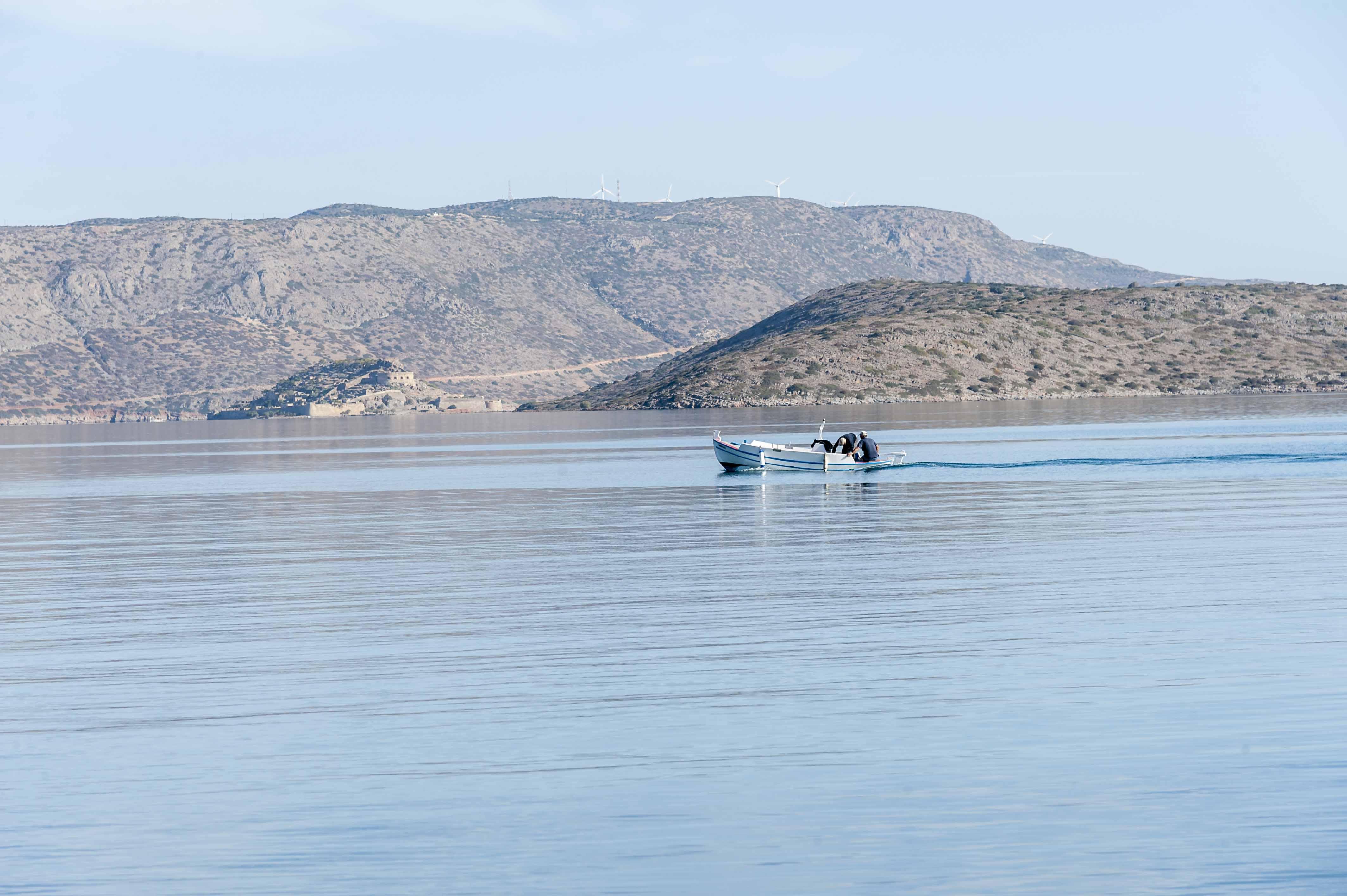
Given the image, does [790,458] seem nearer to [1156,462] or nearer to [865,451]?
[865,451]

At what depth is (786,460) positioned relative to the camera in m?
80.4

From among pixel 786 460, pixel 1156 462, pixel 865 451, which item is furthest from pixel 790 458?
pixel 1156 462

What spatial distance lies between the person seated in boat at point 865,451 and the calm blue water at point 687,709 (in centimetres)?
3031

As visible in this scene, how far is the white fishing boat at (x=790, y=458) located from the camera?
78.4 metres

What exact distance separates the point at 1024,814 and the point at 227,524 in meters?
42.3

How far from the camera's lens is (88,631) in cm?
2755

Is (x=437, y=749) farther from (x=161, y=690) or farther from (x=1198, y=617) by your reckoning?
(x=1198, y=617)

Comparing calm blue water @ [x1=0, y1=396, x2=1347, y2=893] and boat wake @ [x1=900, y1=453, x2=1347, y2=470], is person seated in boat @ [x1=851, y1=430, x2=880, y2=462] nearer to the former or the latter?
boat wake @ [x1=900, y1=453, x2=1347, y2=470]

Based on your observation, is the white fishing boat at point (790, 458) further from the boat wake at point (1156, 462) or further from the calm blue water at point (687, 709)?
the calm blue water at point (687, 709)

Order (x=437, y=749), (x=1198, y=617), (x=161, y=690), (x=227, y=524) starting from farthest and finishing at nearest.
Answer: (x=227, y=524) → (x=1198, y=617) → (x=161, y=690) → (x=437, y=749)

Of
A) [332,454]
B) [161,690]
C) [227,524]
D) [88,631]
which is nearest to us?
[161,690]

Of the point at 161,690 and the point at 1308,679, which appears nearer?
the point at 1308,679

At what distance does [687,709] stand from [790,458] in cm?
6117

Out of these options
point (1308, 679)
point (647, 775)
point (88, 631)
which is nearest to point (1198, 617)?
point (1308, 679)
